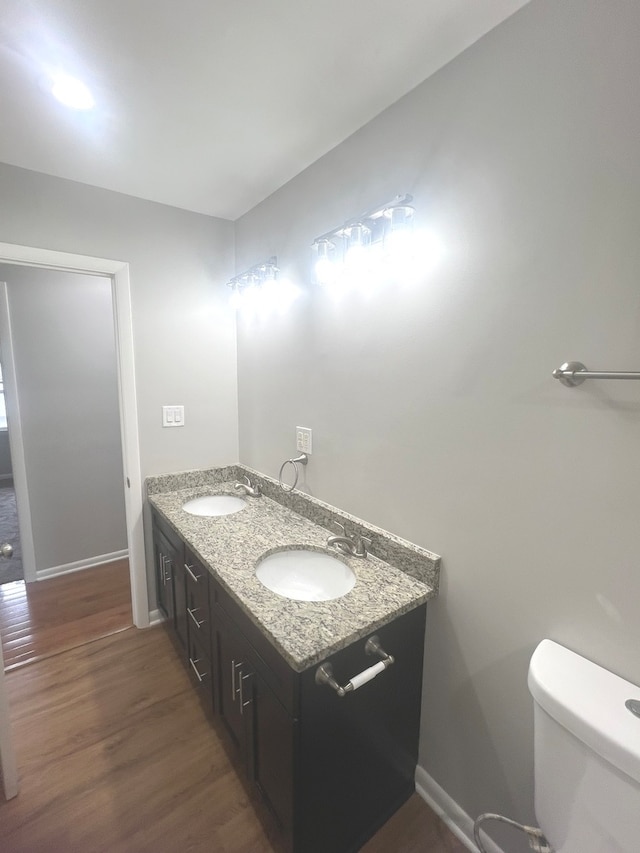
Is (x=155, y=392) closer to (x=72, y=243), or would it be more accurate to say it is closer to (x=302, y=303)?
(x=72, y=243)

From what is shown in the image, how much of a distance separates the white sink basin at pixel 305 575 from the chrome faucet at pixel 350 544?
5 centimetres

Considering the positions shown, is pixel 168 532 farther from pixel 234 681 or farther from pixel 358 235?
pixel 358 235

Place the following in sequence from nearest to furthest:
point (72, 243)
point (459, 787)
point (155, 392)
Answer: point (459, 787)
point (72, 243)
point (155, 392)

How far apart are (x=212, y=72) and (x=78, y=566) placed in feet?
10.3

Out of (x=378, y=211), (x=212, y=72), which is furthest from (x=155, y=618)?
(x=212, y=72)

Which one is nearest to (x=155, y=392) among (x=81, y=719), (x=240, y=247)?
(x=240, y=247)

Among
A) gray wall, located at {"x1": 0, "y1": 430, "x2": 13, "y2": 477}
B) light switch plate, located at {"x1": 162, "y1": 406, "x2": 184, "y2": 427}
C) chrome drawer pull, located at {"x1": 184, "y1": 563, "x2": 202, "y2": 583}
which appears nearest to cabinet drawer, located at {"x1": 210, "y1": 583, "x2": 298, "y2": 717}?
chrome drawer pull, located at {"x1": 184, "y1": 563, "x2": 202, "y2": 583}

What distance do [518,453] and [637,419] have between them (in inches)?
10.3

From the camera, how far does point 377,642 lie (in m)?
1.09

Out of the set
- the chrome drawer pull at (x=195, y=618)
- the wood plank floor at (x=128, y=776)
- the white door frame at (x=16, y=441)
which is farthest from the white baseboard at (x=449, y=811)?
the white door frame at (x=16, y=441)

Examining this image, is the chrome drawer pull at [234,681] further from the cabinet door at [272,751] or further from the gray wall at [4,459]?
the gray wall at [4,459]

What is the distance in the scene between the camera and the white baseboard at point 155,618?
222cm

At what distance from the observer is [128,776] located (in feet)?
4.59

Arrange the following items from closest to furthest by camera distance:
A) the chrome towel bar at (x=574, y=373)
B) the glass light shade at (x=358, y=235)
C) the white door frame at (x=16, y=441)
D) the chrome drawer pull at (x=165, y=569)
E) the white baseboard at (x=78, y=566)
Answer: the chrome towel bar at (x=574, y=373) → the glass light shade at (x=358, y=235) → the chrome drawer pull at (x=165, y=569) → the white door frame at (x=16, y=441) → the white baseboard at (x=78, y=566)
